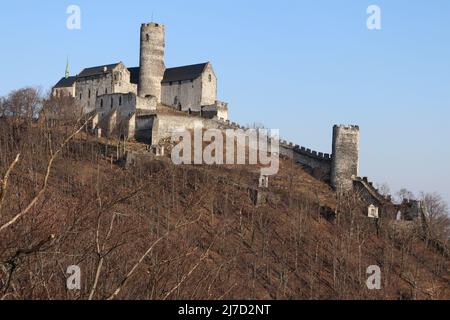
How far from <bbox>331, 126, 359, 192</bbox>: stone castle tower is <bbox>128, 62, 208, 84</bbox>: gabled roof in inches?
676

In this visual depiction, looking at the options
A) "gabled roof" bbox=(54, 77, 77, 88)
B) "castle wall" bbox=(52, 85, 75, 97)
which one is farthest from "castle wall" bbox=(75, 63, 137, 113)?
"gabled roof" bbox=(54, 77, 77, 88)

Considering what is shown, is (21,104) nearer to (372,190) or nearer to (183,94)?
(183,94)

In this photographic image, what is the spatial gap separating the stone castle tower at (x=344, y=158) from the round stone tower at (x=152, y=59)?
20.1 metres

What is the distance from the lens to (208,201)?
184ft

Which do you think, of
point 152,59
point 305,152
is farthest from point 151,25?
point 305,152

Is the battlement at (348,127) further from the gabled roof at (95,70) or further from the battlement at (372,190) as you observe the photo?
the gabled roof at (95,70)

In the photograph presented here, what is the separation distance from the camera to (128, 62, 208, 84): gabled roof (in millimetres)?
77988

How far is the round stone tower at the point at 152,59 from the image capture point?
7875 cm

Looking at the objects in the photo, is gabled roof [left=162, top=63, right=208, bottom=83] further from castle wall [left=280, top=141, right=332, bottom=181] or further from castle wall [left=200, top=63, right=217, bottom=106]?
castle wall [left=280, top=141, right=332, bottom=181]

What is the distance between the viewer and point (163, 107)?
76.1 m

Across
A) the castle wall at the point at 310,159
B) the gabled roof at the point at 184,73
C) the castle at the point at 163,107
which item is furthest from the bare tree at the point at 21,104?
the castle wall at the point at 310,159
